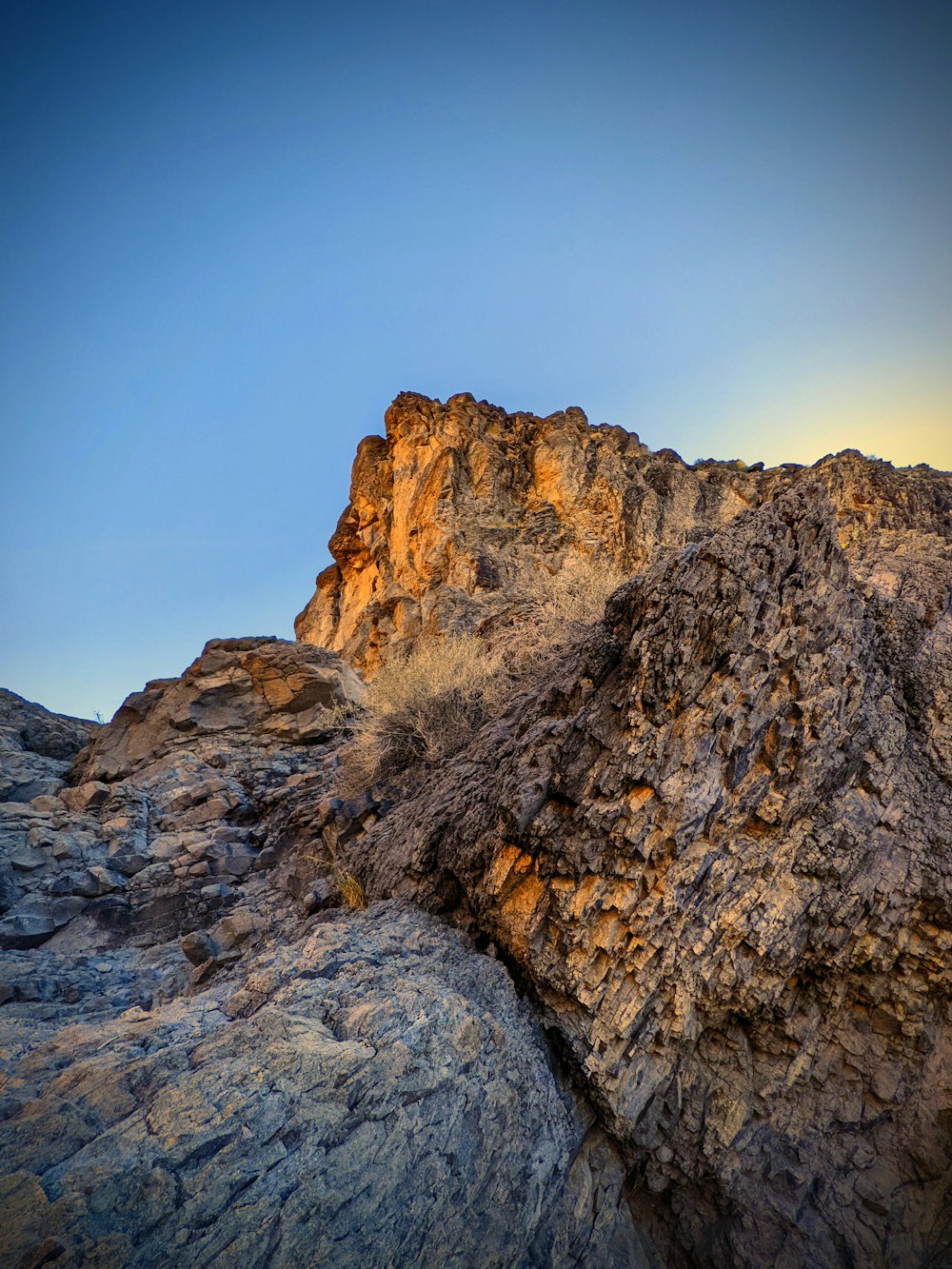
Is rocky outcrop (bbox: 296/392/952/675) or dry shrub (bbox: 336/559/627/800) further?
rocky outcrop (bbox: 296/392/952/675)

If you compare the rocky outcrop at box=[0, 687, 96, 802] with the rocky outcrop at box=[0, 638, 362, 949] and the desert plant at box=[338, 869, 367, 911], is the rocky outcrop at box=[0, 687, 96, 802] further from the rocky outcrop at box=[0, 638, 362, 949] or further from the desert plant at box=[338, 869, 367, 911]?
the desert plant at box=[338, 869, 367, 911]

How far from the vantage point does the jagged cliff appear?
2.14 metres

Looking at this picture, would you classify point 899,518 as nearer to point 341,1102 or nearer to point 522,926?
point 522,926

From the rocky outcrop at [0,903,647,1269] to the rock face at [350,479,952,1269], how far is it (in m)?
0.51

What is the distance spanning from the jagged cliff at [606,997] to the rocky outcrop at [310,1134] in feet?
0.04

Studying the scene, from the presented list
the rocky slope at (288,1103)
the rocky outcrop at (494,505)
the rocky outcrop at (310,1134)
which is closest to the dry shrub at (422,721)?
the rocky slope at (288,1103)

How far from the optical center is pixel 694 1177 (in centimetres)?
316

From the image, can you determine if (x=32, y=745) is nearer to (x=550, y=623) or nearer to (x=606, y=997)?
(x=550, y=623)

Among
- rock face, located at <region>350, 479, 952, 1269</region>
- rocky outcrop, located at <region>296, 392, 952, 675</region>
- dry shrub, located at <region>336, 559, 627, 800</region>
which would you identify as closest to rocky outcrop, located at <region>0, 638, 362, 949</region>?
dry shrub, located at <region>336, 559, 627, 800</region>

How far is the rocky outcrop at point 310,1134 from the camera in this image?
6.08 ft

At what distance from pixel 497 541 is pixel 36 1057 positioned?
18814 mm

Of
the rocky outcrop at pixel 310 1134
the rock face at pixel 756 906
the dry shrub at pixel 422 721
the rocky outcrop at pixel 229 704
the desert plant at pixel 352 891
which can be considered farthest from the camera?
the rocky outcrop at pixel 229 704

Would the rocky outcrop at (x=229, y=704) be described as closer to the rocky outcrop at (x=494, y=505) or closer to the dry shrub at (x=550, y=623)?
the dry shrub at (x=550, y=623)

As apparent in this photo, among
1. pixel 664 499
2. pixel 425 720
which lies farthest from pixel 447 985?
pixel 664 499
